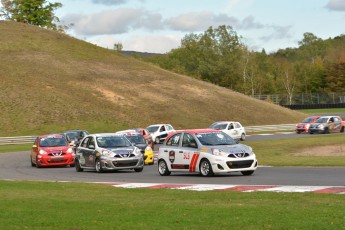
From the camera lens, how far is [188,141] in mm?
25281

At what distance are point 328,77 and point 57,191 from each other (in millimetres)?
130545

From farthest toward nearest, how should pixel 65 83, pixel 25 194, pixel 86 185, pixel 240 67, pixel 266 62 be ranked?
pixel 266 62 → pixel 240 67 → pixel 65 83 → pixel 86 185 → pixel 25 194

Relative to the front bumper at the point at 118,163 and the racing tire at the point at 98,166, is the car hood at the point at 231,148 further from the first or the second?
the racing tire at the point at 98,166

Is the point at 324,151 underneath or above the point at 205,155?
underneath

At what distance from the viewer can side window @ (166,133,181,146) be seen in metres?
25.8

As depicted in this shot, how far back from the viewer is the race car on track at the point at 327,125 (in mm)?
60031

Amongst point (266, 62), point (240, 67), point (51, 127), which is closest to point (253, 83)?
point (240, 67)

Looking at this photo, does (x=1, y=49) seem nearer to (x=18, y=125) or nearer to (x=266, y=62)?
(x=18, y=125)

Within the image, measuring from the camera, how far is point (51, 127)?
76.8 meters

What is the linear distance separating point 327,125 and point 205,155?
37.3 meters

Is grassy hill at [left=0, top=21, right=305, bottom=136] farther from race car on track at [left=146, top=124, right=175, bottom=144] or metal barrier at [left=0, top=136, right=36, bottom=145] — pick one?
race car on track at [left=146, top=124, right=175, bottom=144]

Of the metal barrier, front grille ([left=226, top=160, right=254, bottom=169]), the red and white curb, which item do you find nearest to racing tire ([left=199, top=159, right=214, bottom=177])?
front grille ([left=226, top=160, right=254, bottom=169])

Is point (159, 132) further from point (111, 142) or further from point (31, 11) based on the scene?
point (31, 11)

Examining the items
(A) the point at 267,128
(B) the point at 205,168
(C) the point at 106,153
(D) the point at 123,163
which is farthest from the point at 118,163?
(A) the point at 267,128
